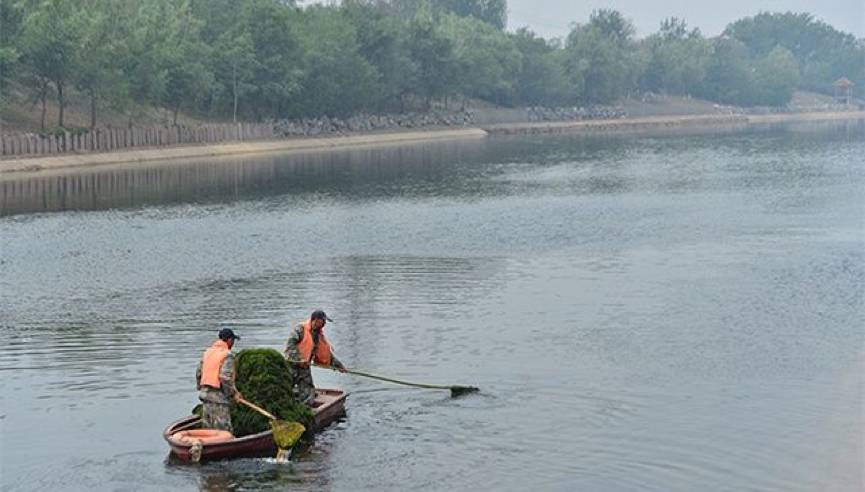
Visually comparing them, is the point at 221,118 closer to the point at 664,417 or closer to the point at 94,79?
the point at 94,79

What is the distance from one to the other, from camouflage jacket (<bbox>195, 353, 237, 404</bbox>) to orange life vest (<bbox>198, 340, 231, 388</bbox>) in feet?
0.18

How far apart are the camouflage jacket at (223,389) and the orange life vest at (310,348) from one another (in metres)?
2.47

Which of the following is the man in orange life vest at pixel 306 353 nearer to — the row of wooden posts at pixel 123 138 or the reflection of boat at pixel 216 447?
the reflection of boat at pixel 216 447

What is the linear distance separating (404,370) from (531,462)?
7.43m

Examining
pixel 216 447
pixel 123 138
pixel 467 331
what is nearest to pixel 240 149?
pixel 123 138

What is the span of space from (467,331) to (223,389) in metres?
12.3

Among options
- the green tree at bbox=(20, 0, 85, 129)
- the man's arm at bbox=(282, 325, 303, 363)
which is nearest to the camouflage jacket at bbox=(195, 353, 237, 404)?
the man's arm at bbox=(282, 325, 303, 363)

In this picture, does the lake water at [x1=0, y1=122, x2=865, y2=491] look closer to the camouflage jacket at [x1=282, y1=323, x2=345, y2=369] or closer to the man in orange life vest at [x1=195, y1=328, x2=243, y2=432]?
the man in orange life vest at [x1=195, y1=328, x2=243, y2=432]

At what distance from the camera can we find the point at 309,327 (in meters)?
25.9

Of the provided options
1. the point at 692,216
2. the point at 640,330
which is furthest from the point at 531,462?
the point at 692,216

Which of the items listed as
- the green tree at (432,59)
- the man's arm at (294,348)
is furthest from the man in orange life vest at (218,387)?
the green tree at (432,59)

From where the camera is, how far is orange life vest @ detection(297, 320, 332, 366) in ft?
84.5

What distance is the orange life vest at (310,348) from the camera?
84.5 ft

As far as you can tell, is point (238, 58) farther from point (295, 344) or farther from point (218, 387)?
point (218, 387)
